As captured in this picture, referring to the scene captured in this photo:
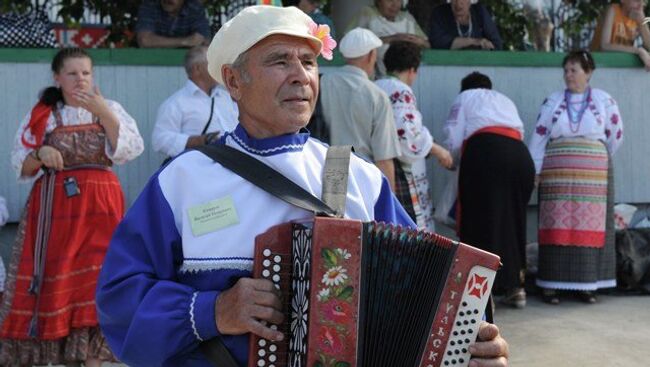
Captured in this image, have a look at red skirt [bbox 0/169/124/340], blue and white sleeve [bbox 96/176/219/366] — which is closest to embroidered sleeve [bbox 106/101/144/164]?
red skirt [bbox 0/169/124/340]

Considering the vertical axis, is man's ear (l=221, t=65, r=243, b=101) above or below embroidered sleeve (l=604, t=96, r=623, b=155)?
above

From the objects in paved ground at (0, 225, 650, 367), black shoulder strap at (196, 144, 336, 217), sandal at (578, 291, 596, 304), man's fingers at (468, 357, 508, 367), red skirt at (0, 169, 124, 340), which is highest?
black shoulder strap at (196, 144, 336, 217)

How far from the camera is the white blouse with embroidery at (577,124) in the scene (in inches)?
326

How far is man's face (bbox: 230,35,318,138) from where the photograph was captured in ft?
9.48

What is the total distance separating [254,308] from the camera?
259 centimetres

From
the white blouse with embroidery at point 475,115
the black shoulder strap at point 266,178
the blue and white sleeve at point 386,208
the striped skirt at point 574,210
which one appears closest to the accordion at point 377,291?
the black shoulder strap at point 266,178

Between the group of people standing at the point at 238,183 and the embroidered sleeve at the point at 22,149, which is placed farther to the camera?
the embroidered sleeve at the point at 22,149

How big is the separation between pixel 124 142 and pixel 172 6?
2816mm

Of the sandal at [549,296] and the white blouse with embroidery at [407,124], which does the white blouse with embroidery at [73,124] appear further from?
the sandal at [549,296]

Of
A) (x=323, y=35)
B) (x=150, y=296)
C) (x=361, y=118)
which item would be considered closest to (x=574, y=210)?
(x=361, y=118)

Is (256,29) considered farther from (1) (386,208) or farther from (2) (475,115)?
(2) (475,115)

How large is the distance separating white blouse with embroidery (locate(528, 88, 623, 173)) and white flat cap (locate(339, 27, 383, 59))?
184 centimetres

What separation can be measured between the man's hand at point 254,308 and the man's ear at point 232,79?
1.93 ft

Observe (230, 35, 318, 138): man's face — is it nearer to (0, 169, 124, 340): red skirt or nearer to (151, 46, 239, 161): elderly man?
(0, 169, 124, 340): red skirt
